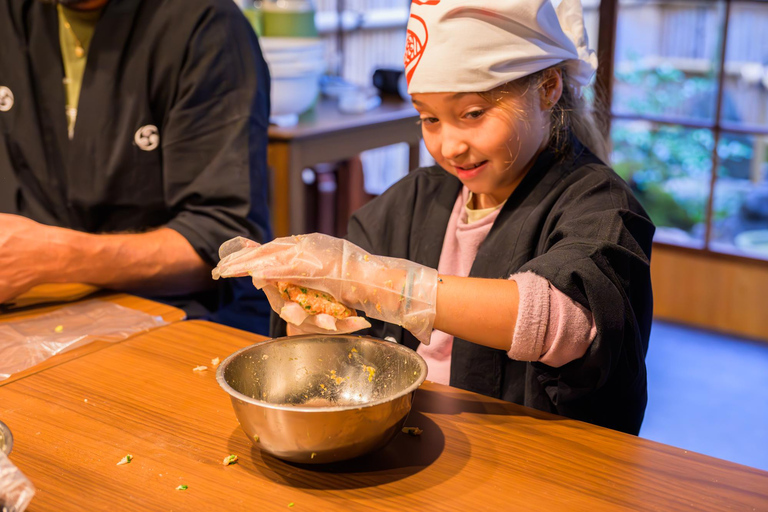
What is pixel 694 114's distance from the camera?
320 cm

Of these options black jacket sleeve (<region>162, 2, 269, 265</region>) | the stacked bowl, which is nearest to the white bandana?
black jacket sleeve (<region>162, 2, 269, 265</region>)

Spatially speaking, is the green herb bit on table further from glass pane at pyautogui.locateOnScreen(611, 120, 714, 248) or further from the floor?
glass pane at pyautogui.locateOnScreen(611, 120, 714, 248)

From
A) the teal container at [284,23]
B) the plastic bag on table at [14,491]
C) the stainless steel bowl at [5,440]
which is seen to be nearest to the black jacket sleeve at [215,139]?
the stainless steel bowl at [5,440]

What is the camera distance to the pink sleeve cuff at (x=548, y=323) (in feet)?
3.19

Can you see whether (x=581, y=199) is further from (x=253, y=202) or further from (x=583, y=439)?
(x=253, y=202)

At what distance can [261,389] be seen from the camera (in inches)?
38.8

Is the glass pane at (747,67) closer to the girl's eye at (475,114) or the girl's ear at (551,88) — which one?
the girl's ear at (551,88)

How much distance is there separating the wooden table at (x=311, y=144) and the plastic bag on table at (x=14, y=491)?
1.86m

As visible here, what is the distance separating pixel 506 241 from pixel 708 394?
1.87 m

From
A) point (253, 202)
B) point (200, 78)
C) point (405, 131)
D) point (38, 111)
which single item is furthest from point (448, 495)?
point (405, 131)

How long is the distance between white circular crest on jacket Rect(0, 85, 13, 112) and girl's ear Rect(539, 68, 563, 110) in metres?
1.16

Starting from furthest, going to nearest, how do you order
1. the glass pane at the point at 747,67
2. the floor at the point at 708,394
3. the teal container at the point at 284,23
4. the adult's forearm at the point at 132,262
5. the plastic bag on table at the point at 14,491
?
the glass pane at the point at 747,67, the teal container at the point at 284,23, the floor at the point at 708,394, the adult's forearm at the point at 132,262, the plastic bag on table at the point at 14,491

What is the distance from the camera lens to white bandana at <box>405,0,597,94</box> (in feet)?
3.67

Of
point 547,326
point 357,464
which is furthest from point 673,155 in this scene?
point 357,464
